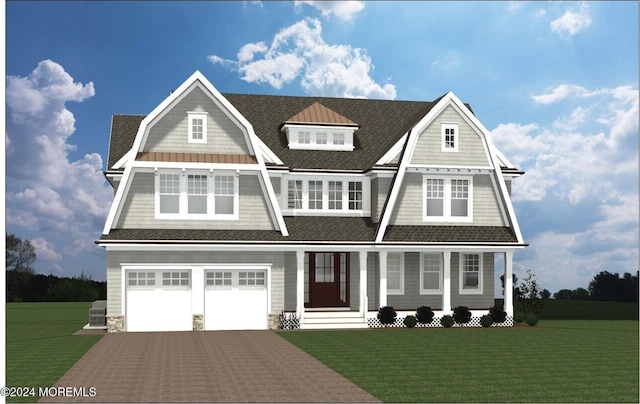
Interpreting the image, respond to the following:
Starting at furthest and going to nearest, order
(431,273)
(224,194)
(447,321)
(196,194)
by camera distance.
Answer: (431,273) → (447,321) → (224,194) → (196,194)

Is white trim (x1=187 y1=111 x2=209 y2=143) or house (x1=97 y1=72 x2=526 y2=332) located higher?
white trim (x1=187 y1=111 x2=209 y2=143)

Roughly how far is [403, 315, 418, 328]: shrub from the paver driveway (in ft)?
25.1

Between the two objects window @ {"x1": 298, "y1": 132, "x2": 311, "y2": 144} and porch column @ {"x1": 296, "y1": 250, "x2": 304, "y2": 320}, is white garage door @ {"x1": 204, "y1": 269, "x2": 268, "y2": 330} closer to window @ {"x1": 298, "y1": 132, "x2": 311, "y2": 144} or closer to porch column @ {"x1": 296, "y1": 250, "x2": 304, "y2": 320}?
porch column @ {"x1": 296, "y1": 250, "x2": 304, "y2": 320}

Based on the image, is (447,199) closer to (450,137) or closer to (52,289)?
(450,137)

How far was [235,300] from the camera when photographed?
30.0m

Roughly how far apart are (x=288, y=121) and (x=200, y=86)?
4956mm

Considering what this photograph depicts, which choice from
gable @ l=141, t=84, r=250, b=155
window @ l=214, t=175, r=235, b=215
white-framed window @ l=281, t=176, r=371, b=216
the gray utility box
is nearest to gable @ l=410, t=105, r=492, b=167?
white-framed window @ l=281, t=176, r=371, b=216

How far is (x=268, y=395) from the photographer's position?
47.6 ft

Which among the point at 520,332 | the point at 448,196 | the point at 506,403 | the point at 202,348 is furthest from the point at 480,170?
the point at 506,403

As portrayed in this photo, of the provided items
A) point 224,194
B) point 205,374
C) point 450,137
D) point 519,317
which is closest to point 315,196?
point 224,194

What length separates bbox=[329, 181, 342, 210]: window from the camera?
33125 millimetres

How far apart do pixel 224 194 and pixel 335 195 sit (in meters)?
5.26

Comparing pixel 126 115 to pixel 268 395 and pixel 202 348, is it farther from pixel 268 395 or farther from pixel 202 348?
pixel 268 395

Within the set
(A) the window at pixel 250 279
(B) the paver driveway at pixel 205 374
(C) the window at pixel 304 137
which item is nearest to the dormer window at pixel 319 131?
(C) the window at pixel 304 137
